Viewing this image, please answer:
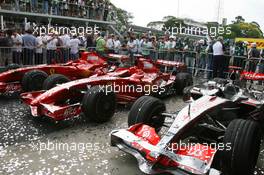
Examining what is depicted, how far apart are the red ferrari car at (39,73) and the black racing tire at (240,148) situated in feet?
15.3

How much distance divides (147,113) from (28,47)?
27.1 ft

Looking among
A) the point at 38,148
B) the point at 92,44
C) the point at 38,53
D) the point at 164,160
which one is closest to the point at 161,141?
the point at 164,160

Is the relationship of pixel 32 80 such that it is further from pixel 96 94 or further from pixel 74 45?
pixel 74 45

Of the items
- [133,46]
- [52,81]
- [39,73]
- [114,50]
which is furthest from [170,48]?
[52,81]

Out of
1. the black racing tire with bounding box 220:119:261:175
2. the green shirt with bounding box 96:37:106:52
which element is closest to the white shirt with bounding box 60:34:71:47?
the green shirt with bounding box 96:37:106:52

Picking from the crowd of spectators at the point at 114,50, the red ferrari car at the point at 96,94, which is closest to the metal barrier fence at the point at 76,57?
the crowd of spectators at the point at 114,50

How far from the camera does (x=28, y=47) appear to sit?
1185 cm

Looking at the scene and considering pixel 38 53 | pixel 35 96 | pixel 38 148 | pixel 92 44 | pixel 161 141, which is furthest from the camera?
pixel 92 44

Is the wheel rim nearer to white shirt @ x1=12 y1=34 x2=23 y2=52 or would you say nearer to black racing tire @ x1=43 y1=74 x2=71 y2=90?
black racing tire @ x1=43 y1=74 x2=71 y2=90

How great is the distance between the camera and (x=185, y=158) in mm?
3723

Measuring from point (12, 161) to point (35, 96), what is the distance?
2279mm

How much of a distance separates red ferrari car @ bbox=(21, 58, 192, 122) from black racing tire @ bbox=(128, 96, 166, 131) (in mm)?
1169

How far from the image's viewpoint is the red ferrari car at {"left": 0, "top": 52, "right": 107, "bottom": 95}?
26.1ft

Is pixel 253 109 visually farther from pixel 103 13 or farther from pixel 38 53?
pixel 103 13
